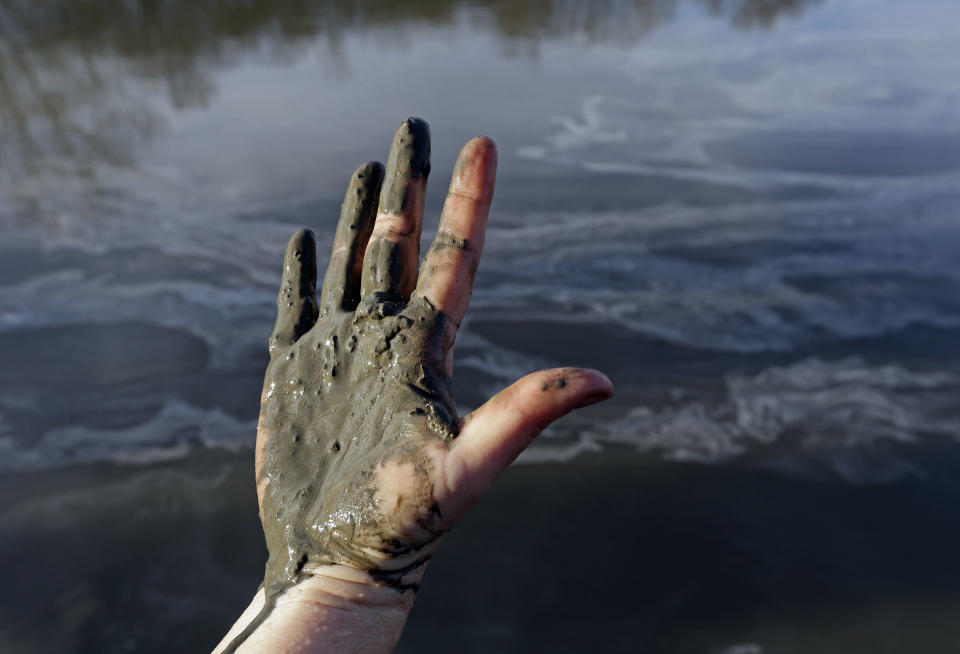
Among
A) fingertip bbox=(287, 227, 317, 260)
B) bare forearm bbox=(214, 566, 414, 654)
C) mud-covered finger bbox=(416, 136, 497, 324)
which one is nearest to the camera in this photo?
bare forearm bbox=(214, 566, 414, 654)

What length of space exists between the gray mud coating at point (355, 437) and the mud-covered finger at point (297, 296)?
5cm

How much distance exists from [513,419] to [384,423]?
335mm

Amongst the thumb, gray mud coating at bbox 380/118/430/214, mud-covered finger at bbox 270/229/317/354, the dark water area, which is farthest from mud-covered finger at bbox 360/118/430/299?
the dark water area

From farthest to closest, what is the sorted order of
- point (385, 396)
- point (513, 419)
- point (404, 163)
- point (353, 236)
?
point (353, 236) → point (404, 163) → point (385, 396) → point (513, 419)

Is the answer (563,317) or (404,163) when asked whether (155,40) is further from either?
(404,163)

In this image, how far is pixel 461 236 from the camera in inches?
59.7

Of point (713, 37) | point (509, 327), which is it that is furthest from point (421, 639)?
point (713, 37)

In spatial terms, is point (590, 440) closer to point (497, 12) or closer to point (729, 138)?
point (729, 138)

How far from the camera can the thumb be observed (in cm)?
113

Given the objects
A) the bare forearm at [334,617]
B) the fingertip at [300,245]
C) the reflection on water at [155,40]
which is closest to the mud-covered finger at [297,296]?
the fingertip at [300,245]

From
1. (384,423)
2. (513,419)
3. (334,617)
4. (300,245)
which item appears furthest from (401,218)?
(334,617)

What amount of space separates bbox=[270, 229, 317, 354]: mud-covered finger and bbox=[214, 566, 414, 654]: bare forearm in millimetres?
650

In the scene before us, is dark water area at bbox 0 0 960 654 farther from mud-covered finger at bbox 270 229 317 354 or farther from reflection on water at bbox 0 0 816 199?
mud-covered finger at bbox 270 229 317 354

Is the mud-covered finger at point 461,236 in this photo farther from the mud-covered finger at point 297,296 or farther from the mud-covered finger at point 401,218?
the mud-covered finger at point 297,296
